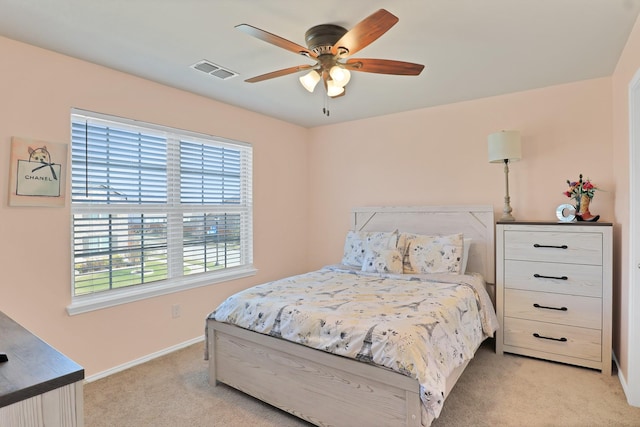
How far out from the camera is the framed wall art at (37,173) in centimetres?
229

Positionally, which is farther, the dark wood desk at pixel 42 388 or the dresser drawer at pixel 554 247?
the dresser drawer at pixel 554 247

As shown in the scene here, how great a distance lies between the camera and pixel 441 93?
3311 millimetres

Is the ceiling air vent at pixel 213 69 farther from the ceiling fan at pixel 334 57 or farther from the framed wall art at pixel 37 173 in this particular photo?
the framed wall art at pixel 37 173

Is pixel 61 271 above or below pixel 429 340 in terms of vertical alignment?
above

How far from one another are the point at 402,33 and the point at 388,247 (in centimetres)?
190

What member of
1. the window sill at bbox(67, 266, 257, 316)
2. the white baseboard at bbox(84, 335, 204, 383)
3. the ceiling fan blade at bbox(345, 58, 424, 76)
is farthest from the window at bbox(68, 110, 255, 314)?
the ceiling fan blade at bbox(345, 58, 424, 76)

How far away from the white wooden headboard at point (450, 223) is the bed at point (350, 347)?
0.37 metres

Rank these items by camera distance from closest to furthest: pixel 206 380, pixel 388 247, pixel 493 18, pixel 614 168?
1. pixel 493 18
2. pixel 206 380
3. pixel 614 168
4. pixel 388 247

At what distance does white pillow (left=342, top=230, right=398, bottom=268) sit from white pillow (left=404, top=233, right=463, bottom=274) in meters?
0.21

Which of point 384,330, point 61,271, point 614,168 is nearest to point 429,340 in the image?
point 384,330

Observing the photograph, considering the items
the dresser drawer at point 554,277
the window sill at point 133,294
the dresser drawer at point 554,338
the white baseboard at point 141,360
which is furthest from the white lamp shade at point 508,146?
the white baseboard at point 141,360

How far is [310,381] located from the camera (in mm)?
2049

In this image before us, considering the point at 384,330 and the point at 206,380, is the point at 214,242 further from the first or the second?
the point at 384,330

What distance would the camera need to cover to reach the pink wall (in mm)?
3047
